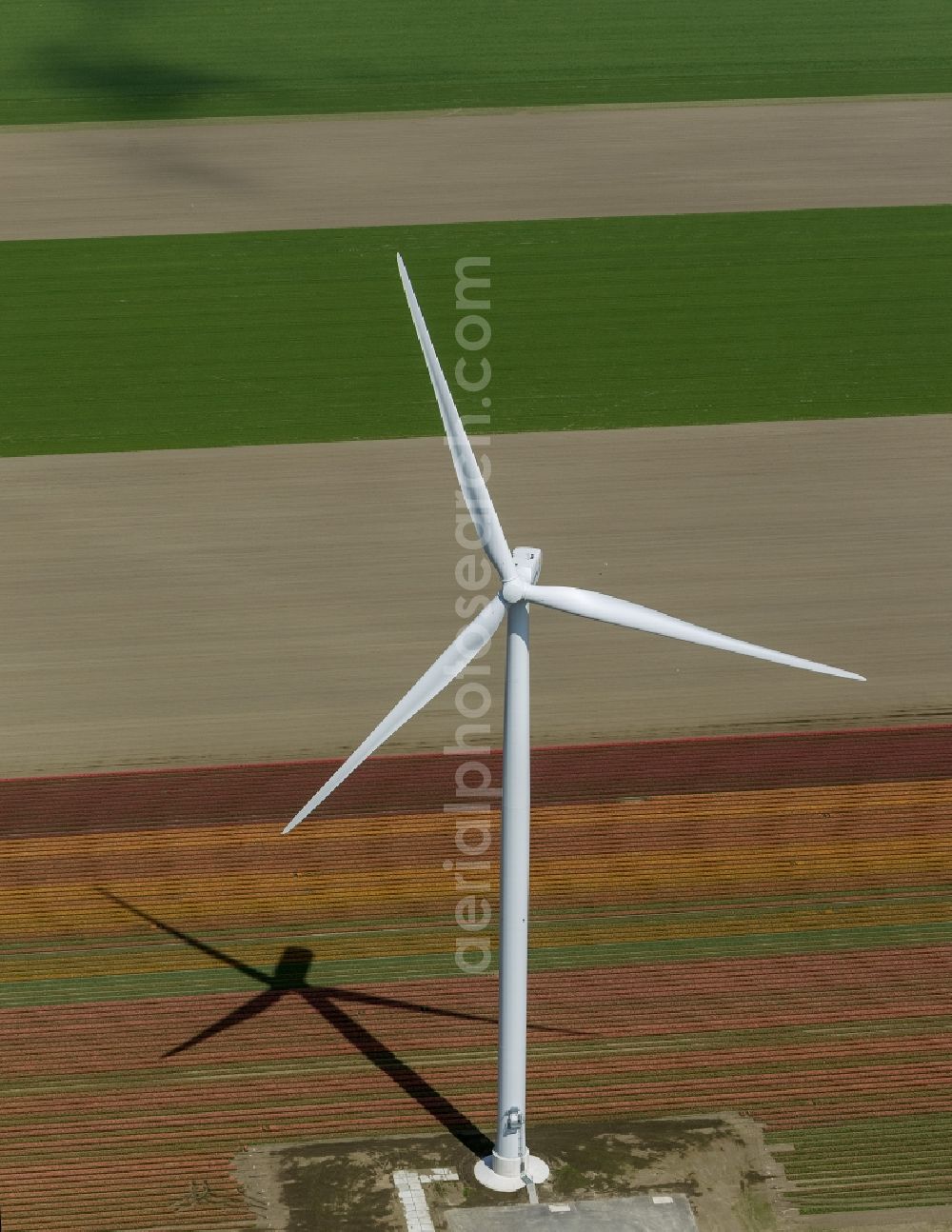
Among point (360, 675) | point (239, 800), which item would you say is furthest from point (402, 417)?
point (239, 800)

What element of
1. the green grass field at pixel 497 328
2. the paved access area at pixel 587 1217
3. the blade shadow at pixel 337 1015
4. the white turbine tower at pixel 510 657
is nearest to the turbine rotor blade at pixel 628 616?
the white turbine tower at pixel 510 657

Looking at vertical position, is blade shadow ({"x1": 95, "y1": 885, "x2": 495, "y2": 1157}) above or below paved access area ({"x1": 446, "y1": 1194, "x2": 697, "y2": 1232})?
above

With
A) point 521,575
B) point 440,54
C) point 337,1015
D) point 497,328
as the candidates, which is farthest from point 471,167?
point 521,575

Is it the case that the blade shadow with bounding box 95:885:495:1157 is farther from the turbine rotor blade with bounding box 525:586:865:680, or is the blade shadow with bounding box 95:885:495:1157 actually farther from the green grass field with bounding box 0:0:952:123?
the green grass field with bounding box 0:0:952:123

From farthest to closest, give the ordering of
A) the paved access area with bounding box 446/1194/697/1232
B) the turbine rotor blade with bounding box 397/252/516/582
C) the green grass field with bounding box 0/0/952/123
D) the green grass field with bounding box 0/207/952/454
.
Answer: the green grass field with bounding box 0/0/952/123 < the green grass field with bounding box 0/207/952/454 < the paved access area with bounding box 446/1194/697/1232 < the turbine rotor blade with bounding box 397/252/516/582

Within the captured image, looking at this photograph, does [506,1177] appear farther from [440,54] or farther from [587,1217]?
[440,54]

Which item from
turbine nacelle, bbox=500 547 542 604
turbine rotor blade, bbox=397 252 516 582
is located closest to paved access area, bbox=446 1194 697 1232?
turbine nacelle, bbox=500 547 542 604

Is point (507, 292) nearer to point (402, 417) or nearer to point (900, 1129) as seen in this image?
point (402, 417)
